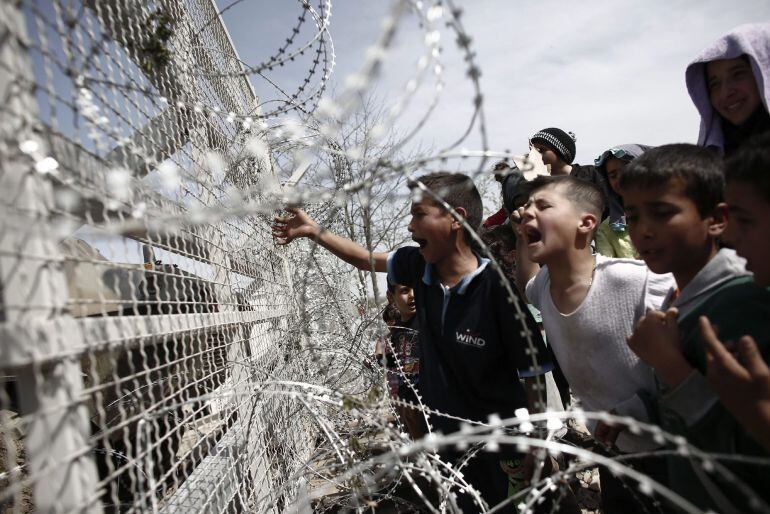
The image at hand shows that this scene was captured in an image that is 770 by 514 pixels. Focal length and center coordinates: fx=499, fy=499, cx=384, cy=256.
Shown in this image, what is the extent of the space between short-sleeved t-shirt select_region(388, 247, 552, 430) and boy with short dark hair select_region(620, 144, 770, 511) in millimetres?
606

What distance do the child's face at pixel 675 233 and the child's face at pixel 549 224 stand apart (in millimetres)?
357

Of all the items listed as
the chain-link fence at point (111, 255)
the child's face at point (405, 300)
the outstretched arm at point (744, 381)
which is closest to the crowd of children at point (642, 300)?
the outstretched arm at point (744, 381)

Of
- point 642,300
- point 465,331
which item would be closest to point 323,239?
point 465,331

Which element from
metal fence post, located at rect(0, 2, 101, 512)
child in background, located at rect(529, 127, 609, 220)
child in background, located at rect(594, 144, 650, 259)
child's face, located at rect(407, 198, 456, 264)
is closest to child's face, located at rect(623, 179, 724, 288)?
child's face, located at rect(407, 198, 456, 264)

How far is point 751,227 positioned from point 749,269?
11 centimetres

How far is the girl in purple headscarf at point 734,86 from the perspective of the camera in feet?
7.13

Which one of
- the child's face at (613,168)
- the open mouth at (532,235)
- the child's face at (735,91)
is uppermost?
the child's face at (735,91)

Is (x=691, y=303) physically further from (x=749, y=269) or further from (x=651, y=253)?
(x=749, y=269)

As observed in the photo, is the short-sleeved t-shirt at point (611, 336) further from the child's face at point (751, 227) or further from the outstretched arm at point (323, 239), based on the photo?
the outstretched arm at point (323, 239)

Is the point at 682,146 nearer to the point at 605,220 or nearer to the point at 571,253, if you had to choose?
the point at 571,253

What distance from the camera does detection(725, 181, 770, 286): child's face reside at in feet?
4.01

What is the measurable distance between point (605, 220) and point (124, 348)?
286 cm

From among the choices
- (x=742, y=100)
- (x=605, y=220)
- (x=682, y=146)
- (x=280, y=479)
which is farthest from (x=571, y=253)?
(x=280, y=479)

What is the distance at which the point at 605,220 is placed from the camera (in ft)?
Result: 10.4
